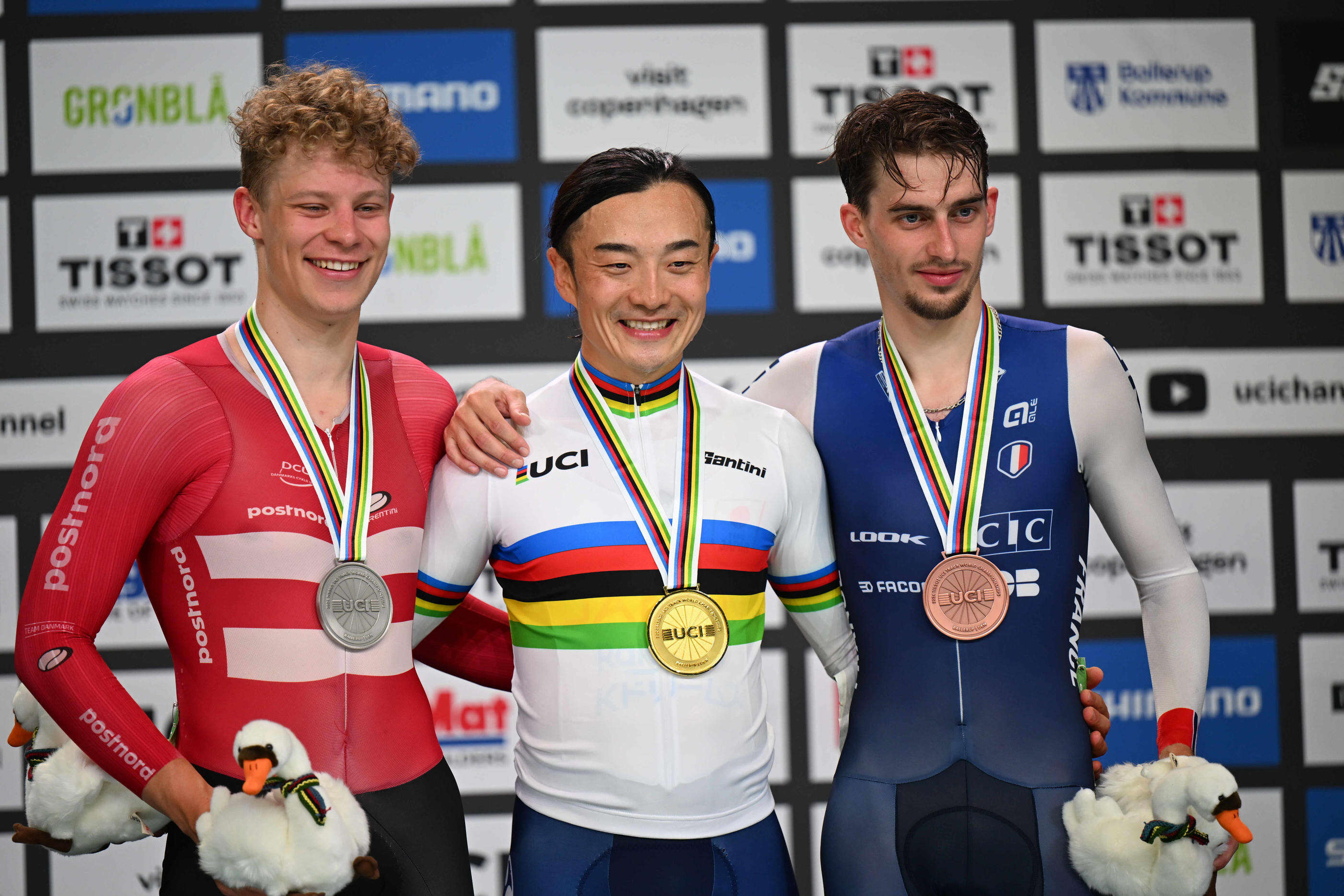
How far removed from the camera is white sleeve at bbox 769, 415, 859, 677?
5.54 ft

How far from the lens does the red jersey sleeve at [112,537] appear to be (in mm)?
1326

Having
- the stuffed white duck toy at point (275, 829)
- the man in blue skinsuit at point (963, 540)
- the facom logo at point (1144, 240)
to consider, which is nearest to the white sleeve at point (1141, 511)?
the man in blue skinsuit at point (963, 540)

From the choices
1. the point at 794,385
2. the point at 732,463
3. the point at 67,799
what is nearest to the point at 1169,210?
the point at 794,385

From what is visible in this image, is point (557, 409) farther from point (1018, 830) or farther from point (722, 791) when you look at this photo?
point (1018, 830)

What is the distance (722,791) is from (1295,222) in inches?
122

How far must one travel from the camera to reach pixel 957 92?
11.3 feet

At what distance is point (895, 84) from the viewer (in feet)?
11.3

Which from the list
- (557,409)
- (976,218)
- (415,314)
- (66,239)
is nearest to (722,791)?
(557,409)

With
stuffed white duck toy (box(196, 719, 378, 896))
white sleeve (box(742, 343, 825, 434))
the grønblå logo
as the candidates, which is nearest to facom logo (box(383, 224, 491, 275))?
the grønblå logo

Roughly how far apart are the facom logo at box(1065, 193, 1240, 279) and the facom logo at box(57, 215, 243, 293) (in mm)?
2749

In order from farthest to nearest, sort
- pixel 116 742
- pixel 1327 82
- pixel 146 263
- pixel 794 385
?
pixel 1327 82 → pixel 146 263 → pixel 794 385 → pixel 116 742

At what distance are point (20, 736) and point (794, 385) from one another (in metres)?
1.29

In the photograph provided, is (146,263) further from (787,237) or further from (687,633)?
(687,633)

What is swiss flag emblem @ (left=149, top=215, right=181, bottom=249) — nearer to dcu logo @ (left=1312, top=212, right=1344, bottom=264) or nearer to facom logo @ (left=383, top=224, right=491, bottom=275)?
facom logo @ (left=383, top=224, right=491, bottom=275)
